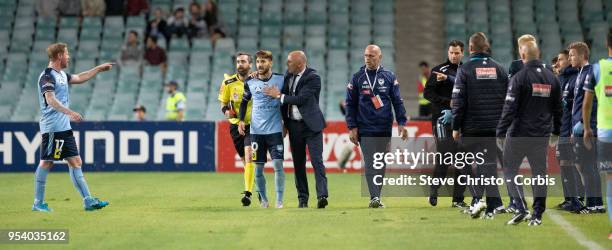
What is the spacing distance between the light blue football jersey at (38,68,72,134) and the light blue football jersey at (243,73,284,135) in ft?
7.38

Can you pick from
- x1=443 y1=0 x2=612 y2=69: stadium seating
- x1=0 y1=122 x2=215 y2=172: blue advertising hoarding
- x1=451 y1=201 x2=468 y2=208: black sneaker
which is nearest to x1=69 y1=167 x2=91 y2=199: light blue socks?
x1=451 y1=201 x2=468 y2=208: black sneaker

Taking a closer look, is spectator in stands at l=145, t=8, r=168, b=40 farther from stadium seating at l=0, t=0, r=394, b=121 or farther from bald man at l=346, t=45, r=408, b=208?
bald man at l=346, t=45, r=408, b=208

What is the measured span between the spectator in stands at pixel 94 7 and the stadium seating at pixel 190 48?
191mm

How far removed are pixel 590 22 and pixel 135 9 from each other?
429 inches

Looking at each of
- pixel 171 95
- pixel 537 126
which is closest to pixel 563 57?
pixel 537 126

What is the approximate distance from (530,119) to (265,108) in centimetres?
383

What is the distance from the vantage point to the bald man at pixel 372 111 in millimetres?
14742

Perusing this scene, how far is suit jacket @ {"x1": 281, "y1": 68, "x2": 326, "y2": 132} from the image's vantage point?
1436cm

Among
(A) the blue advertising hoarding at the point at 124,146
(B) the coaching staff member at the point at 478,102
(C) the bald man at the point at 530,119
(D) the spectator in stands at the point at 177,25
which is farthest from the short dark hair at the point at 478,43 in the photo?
(D) the spectator in stands at the point at 177,25

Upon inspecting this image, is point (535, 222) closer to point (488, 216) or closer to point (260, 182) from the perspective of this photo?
point (488, 216)

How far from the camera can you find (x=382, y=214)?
537 inches

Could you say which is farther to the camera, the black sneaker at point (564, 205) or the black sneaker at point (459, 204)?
the black sneaker at point (459, 204)

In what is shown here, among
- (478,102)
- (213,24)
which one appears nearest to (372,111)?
(478,102)

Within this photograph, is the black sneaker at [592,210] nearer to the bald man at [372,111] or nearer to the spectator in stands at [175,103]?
the bald man at [372,111]
